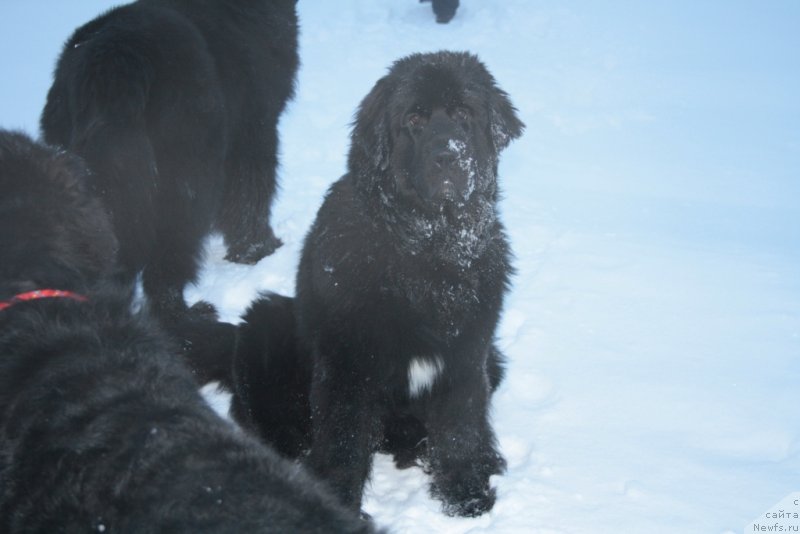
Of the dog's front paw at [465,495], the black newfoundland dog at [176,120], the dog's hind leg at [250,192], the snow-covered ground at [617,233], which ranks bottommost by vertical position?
the snow-covered ground at [617,233]

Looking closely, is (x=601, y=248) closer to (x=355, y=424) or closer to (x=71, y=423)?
(x=355, y=424)

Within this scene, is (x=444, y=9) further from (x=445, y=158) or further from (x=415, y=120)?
(x=445, y=158)

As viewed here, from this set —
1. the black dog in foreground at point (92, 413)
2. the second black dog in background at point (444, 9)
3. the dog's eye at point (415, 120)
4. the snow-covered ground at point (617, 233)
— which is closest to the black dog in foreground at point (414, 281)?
the dog's eye at point (415, 120)

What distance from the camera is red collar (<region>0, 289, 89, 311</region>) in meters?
1.91

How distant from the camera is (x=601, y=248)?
16.3ft

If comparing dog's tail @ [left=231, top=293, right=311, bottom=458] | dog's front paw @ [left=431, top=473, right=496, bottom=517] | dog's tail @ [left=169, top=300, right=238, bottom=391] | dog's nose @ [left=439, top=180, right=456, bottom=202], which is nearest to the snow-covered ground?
dog's front paw @ [left=431, top=473, right=496, bottom=517]

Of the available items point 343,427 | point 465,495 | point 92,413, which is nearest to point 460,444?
point 465,495

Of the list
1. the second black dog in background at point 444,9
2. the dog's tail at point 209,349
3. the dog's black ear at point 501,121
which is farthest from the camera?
the second black dog in background at point 444,9

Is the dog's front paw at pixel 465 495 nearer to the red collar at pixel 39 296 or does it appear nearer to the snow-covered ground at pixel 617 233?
the snow-covered ground at pixel 617 233

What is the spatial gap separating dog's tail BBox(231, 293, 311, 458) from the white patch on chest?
1.53 ft

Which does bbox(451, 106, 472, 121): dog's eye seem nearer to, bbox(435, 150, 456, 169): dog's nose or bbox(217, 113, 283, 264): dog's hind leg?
bbox(435, 150, 456, 169): dog's nose

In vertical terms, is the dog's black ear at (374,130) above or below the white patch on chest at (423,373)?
above

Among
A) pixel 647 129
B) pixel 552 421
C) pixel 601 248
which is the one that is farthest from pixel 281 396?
pixel 647 129

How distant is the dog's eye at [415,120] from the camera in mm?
2766
